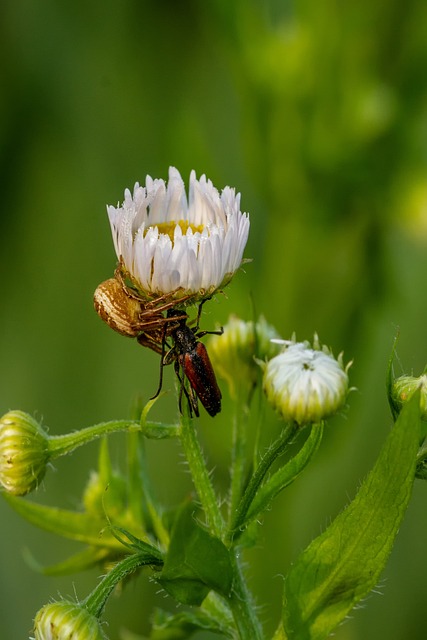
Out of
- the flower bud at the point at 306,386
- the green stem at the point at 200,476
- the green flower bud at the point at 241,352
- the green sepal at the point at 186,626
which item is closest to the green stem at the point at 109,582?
the green stem at the point at 200,476

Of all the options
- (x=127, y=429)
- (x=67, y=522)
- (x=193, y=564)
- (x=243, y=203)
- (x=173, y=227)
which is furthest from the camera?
(x=243, y=203)

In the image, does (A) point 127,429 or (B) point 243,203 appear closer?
(A) point 127,429

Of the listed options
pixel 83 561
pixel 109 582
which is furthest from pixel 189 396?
pixel 83 561

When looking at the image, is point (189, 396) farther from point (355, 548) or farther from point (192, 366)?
point (355, 548)

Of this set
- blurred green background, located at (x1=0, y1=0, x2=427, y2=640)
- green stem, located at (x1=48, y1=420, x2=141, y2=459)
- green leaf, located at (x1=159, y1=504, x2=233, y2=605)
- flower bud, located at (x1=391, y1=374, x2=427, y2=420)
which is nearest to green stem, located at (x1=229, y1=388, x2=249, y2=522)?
green leaf, located at (x1=159, y1=504, x2=233, y2=605)

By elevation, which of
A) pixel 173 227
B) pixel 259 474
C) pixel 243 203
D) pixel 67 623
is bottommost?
pixel 67 623

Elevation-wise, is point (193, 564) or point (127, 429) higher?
point (127, 429)

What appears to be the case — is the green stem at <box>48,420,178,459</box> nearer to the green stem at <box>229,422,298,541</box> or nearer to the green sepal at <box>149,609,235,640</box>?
the green stem at <box>229,422,298,541</box>
